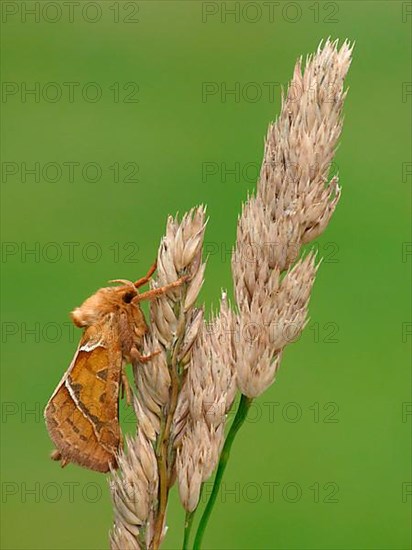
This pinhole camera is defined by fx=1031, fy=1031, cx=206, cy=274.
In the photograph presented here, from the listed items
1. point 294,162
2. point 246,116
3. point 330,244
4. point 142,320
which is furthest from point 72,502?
point 246,116

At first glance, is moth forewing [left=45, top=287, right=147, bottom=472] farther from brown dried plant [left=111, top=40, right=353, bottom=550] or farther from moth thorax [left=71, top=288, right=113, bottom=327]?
brown dried plant [left=111, top=40, right=353, bottom=550]

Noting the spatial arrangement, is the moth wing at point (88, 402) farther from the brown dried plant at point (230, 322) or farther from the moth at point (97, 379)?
the brown dried plant at point (230, 322)

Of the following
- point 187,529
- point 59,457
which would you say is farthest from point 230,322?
point 59,457

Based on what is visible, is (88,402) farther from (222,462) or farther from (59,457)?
(222,462)

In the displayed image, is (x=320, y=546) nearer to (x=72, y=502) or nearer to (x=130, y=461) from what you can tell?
(x=72, y=502)

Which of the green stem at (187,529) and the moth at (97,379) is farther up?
the moth at (97,379)

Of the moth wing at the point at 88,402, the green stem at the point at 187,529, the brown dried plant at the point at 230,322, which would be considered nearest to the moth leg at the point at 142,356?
the brown dried plant at the point at 230,322
